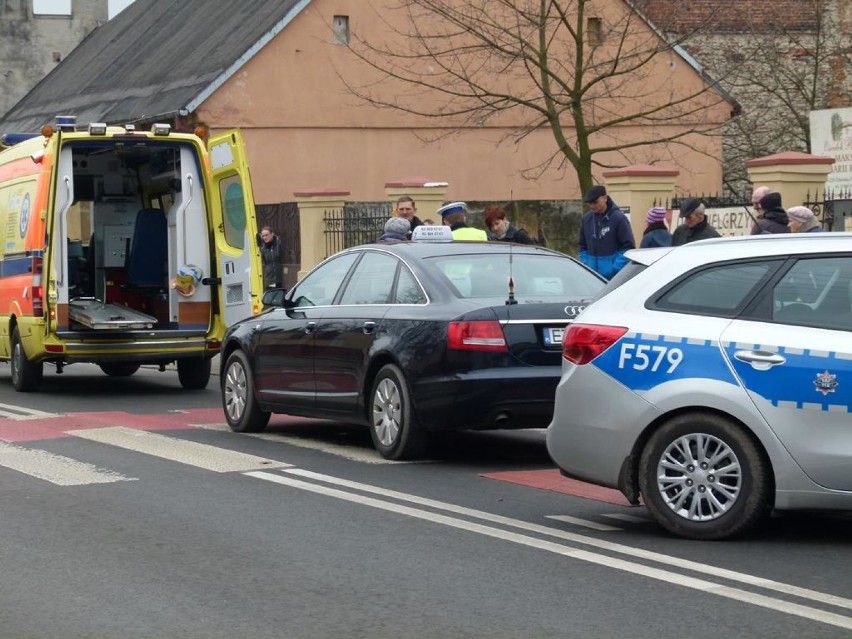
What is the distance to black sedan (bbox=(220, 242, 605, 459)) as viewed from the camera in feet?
33.7

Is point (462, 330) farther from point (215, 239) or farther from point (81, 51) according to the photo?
point (81, 51)

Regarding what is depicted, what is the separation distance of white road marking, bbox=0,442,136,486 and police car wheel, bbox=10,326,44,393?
5059 millimetres

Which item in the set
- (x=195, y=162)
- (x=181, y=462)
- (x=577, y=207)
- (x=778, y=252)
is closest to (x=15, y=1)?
(x=577, y=207)

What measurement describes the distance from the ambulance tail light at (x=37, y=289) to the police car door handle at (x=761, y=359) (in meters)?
9.92

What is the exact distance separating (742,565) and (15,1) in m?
54.6

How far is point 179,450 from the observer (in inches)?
454

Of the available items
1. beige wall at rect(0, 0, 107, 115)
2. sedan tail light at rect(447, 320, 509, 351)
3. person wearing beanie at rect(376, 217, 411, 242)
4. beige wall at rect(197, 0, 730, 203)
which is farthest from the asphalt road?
beige wall at rect(0, 0, 107, 115)

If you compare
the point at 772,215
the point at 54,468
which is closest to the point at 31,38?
the point at 772,215

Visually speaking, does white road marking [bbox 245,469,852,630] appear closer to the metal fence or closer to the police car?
the police car

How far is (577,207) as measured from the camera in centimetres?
2781

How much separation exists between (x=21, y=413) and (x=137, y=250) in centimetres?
368

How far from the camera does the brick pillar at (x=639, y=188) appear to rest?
1973 centimetres

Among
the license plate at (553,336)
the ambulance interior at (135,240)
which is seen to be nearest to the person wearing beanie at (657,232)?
the license plate at (553,336)

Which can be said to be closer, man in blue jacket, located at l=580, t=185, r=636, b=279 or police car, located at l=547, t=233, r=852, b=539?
police car, located at l=547, t=233, r=852, b=539
